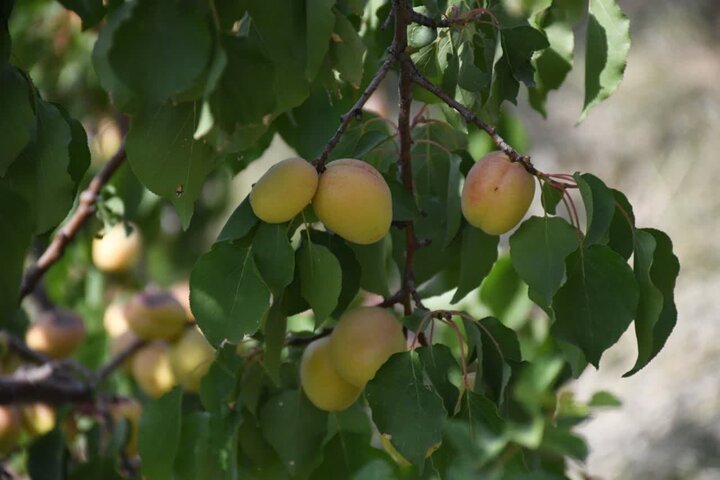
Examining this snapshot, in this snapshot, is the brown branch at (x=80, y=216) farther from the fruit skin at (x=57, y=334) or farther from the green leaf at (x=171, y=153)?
the green leaf at (x=171, y=153)

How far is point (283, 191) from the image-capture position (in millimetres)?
633

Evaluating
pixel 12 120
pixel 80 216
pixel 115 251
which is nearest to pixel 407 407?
pixel 12 120

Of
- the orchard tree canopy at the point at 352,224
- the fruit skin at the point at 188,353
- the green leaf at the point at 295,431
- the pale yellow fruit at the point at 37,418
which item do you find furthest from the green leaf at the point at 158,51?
the pale yellow fruit at the point at 37,418

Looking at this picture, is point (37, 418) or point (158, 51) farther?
point (37, 418)

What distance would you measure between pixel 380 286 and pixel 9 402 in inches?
20.1

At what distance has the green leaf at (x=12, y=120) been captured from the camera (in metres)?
0.58

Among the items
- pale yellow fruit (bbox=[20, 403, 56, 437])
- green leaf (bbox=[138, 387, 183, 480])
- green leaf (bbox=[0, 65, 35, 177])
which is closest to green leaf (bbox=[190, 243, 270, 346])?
green leaf (bbox=[0, 65, 35, 177])

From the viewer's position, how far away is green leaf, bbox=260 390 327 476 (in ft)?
2.57

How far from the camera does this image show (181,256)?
66.9 inches

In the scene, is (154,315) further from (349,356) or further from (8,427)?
(349,356)

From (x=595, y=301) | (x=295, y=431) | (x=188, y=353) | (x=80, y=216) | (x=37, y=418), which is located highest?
(x=595, y=301)

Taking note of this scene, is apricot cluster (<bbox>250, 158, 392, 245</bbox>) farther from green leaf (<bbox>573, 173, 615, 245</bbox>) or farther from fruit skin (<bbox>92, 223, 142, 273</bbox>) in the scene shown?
fruit skin (<bbox>92, 223, 142, 273</bbox>)

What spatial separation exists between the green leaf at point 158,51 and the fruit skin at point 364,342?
9.8 inches

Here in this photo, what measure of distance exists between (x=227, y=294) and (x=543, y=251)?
18 cm
